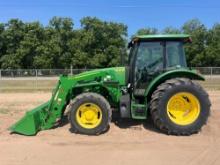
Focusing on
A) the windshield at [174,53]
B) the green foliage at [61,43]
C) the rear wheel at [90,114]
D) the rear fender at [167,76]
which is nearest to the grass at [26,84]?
the green foliage at [61,43]

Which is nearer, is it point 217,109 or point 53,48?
point 217,109

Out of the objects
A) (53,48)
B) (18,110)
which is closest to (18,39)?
(53,48)

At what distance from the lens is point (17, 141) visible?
28.3ft

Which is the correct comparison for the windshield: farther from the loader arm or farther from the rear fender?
the loader arm

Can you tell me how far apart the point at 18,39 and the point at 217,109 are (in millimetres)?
39345

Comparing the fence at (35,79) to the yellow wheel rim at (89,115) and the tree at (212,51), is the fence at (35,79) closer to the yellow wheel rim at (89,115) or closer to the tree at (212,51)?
the yellow wheel rim at (89,115)

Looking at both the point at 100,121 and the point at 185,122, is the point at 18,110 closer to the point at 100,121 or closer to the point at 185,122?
the point at 100,121

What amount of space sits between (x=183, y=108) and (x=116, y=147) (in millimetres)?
2084

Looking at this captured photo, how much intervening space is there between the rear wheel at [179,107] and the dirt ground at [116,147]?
234mm

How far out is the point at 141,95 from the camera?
939cm

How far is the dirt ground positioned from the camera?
7078 mm

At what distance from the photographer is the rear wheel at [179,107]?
899 cm

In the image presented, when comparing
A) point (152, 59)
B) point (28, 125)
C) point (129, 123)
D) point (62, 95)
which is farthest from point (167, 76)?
point (28, 125)

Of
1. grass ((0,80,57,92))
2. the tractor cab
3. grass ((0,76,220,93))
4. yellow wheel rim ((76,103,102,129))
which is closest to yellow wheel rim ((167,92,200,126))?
the tractor cab
